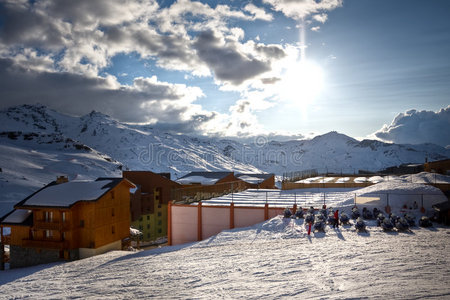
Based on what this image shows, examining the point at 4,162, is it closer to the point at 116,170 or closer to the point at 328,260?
the point at 116,170

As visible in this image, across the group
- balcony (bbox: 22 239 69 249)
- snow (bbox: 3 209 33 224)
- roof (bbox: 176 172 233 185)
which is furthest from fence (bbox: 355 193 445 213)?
roof (bbox: 176 172 233 185)

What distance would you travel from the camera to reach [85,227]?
29.9 m

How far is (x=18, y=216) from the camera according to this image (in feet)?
103

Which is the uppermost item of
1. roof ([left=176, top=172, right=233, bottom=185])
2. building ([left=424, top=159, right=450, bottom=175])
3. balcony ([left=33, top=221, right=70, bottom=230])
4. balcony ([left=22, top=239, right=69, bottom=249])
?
building ([left=424, top=159, right=450, bottom=175])

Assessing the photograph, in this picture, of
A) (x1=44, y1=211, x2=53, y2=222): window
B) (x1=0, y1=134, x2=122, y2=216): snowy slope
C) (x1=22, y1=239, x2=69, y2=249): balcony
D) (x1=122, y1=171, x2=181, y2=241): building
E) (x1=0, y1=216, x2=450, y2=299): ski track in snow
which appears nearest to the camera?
(x1=0, y1=216, x2=450, y2=299): ski track in snow

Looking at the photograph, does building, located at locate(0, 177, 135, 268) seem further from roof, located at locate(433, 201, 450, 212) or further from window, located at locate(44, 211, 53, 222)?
roof, located at locate(433, 201, 450, 212)

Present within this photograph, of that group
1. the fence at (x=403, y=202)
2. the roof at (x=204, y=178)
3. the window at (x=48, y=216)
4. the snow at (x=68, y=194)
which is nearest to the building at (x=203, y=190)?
the roof at (x=204, y=178)

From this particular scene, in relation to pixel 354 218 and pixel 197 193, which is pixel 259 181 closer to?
pixel 197 193

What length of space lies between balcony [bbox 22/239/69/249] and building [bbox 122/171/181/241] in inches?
774

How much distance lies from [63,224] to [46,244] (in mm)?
2824

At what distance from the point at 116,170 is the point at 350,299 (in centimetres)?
12488

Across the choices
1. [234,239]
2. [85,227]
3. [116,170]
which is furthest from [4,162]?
[234,239]

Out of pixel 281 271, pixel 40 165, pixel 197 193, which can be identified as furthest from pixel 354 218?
pixel 40 165

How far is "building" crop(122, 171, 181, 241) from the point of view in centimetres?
5119
